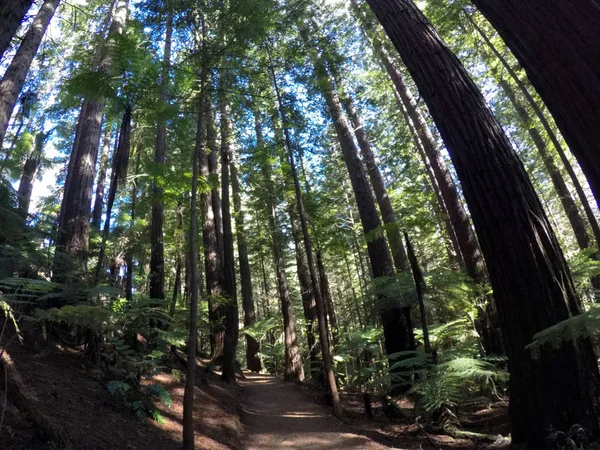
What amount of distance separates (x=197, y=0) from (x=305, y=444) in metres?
8.84

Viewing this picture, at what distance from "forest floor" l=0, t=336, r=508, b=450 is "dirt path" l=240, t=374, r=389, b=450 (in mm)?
20

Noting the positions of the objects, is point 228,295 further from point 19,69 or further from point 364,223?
point 19,69

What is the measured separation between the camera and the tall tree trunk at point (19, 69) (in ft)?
18.8

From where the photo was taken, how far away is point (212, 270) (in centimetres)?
1291

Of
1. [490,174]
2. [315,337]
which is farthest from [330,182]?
[490,174]

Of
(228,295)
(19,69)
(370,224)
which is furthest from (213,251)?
(19,69)

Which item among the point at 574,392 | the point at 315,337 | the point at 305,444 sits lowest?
the point at 305,444

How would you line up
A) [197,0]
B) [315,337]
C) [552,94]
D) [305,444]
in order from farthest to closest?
[315,337], [197,0], [305,444], [552,94]

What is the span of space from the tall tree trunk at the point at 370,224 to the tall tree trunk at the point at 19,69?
6.27m

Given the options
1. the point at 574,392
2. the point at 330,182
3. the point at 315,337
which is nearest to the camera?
the point at 574,392

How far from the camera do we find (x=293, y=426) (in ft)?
25.7

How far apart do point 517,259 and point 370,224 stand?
6.23 meters

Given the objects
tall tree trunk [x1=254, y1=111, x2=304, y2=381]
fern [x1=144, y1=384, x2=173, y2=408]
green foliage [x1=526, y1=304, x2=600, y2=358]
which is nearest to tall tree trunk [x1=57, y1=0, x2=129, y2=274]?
fern [x1=144, y1=384, x2=173, y2=408]

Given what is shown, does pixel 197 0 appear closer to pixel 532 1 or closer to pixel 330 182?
pixel 532 1
